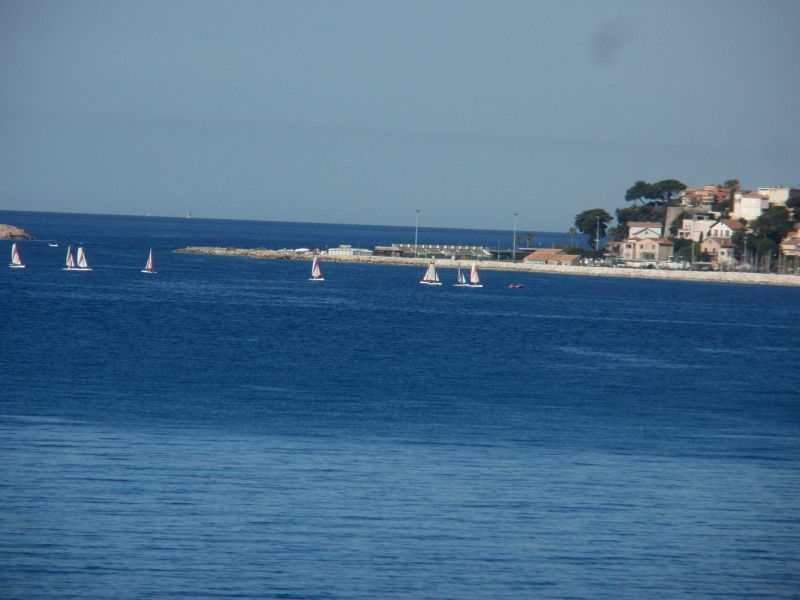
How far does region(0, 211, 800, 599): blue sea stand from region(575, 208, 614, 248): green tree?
314 ft

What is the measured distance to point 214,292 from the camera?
79.2m

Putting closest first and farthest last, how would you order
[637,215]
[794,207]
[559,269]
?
[559,269], [794,207], [637,215]

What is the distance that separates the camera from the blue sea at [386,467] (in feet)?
54.4

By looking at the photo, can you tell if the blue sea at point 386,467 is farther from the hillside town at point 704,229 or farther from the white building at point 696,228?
the white building at point 696,228

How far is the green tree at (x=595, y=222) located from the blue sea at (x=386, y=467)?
9564cm

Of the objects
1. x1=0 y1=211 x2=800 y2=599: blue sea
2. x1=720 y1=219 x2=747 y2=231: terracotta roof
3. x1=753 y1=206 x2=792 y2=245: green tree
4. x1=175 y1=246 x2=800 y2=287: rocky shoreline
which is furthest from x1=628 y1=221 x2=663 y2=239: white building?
x1=0 y1=211 x2=800 y2=599: blue sea

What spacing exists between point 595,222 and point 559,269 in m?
20.9

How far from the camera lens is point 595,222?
14725cm

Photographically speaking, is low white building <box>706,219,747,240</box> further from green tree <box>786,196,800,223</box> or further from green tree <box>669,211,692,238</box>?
green tree <box>786,196,800,223</box>

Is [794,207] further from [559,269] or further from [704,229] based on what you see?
[559,269]

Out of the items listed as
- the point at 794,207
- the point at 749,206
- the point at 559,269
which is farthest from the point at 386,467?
the point at 794,207

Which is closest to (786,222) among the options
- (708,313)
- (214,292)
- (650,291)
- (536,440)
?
(650,291)

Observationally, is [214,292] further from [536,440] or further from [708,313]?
[536,440]

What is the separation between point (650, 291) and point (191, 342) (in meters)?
63.0
